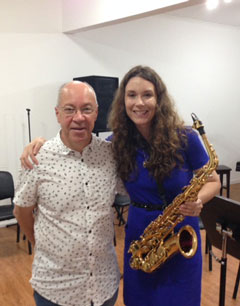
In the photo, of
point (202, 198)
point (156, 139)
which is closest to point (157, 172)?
point (156, 139)

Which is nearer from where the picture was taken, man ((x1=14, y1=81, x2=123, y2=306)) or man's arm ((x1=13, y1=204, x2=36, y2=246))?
man ((x1=14, y1=81, x2=123, y2=306))

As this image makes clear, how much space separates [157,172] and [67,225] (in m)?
0.55

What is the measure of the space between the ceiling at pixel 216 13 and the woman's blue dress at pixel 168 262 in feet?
15.8

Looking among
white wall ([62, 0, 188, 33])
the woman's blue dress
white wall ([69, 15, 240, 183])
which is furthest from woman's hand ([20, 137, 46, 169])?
white wall ([69, 15, 240, 183])

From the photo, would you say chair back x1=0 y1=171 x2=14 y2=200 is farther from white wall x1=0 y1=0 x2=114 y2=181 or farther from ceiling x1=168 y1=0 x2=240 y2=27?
ceiling x1=168 y1=0 x2=240 y2=27

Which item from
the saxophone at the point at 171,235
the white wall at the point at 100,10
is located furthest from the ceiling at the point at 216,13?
A: the saxophone at the point at 171,235

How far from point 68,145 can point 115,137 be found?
0.37m

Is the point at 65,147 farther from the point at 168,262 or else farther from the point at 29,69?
the point at 29,69

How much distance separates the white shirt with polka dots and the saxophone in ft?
0.95

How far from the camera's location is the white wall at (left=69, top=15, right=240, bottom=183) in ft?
20.0

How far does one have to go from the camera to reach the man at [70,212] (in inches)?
59.6

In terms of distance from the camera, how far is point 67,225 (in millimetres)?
1515

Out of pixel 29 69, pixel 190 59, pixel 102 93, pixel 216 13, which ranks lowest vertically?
pixel 102 93

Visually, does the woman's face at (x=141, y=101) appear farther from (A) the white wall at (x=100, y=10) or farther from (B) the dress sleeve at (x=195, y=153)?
(A) the white wall at (x=100, y=10)
